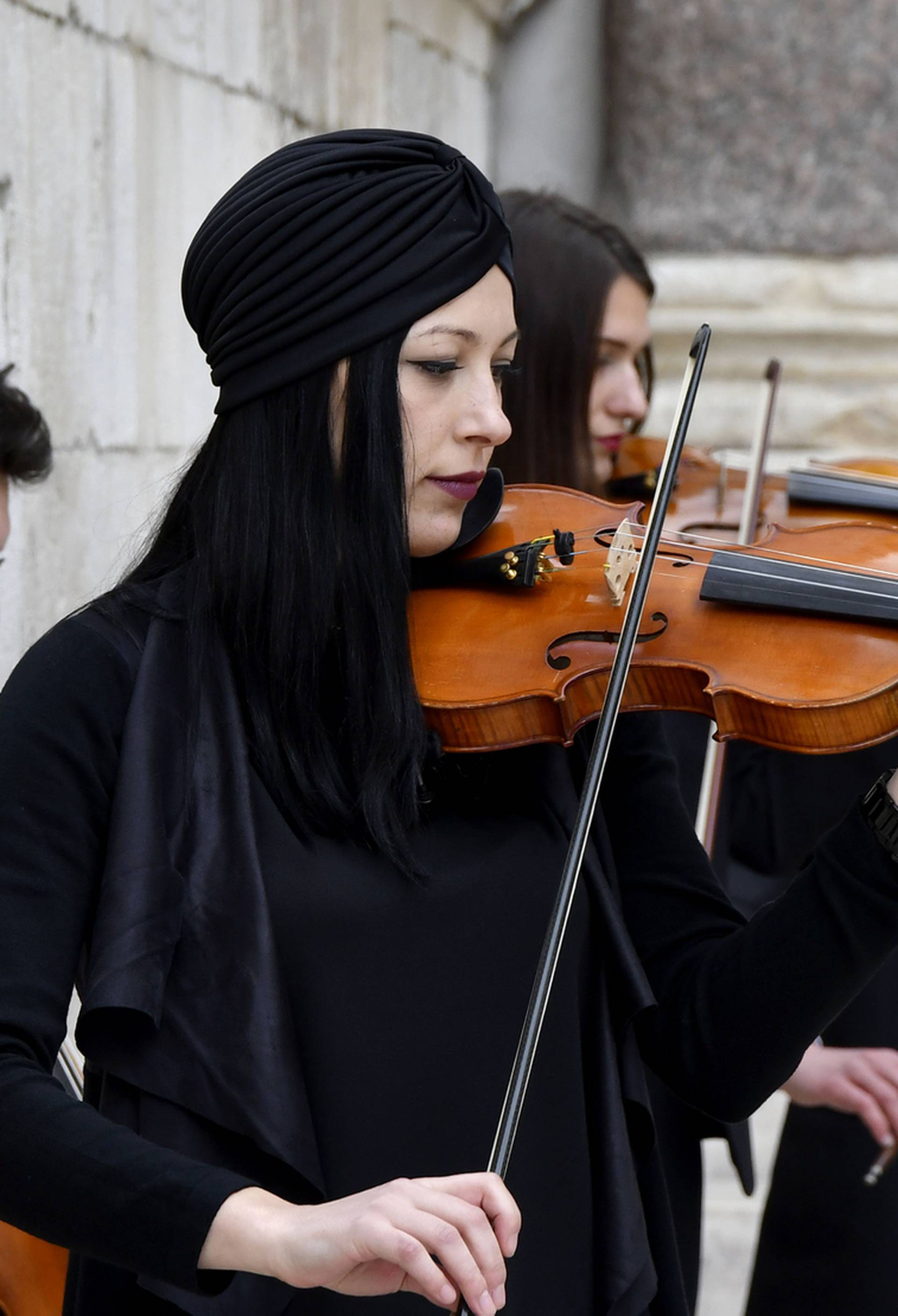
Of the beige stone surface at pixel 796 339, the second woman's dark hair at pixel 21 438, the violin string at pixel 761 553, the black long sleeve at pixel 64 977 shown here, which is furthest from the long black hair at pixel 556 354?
the beige stone surface at pixel 796 339

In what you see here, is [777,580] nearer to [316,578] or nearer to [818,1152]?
[316,578]

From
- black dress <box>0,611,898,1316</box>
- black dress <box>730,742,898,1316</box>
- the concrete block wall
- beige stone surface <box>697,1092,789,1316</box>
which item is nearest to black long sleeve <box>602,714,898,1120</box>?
black dress <box>0,611,898,1316</box>

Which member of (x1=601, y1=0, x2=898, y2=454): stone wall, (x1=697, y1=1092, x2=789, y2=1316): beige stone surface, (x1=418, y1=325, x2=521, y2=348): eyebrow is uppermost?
(x1=601, y1=0, x2=898, y2=454): stone wall

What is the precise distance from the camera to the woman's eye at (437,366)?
41.2 inches

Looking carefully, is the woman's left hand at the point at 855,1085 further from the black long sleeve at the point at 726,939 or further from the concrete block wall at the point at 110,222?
the concrete block wall at the point at 110,222

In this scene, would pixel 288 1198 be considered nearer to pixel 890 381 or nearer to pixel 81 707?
pixel 81 707

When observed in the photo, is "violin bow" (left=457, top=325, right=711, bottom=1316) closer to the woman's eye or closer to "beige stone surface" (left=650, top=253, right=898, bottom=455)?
the woman's eye

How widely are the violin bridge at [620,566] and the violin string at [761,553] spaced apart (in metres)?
0.03

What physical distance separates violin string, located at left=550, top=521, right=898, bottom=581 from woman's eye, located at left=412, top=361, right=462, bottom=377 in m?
0.25

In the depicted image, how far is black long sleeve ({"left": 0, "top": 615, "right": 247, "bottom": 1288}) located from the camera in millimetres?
787

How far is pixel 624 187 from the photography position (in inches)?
122

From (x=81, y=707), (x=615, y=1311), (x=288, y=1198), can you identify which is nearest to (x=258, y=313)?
(x=81, y=707)

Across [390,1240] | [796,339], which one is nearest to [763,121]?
[796,339]

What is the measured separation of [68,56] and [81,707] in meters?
0.92
